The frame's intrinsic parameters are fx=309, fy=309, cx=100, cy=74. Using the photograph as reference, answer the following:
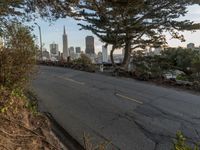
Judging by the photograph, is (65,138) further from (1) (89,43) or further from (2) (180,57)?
(1) (89,43)

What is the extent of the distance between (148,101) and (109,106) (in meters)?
2.02

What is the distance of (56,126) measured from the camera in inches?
352

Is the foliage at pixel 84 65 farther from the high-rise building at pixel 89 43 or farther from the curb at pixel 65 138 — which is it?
the curb at pixel 65 138

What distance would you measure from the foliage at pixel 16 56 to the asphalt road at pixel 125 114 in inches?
72.8

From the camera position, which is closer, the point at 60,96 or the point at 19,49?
the point at 19,49

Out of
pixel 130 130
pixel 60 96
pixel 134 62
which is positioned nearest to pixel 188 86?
pixel 60 96

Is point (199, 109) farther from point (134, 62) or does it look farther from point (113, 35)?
point (134, 62)

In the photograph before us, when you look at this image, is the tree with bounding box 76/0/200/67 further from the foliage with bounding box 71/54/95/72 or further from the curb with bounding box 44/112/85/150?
the curb with bounding box 44/112/85/150

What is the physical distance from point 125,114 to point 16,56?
3.99m

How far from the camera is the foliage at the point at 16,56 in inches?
339

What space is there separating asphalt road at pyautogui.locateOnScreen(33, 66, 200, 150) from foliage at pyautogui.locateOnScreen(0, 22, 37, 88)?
1.85 m

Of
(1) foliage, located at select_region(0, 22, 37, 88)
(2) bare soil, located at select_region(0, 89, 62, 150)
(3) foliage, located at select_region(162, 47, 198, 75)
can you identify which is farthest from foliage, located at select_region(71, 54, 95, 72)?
(2) bare soil, located at select_region(0, 89, 62, 150)

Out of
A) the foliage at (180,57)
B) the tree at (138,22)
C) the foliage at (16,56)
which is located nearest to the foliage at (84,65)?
the tree at (138,22)

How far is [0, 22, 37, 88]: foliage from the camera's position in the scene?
8.60 metres
